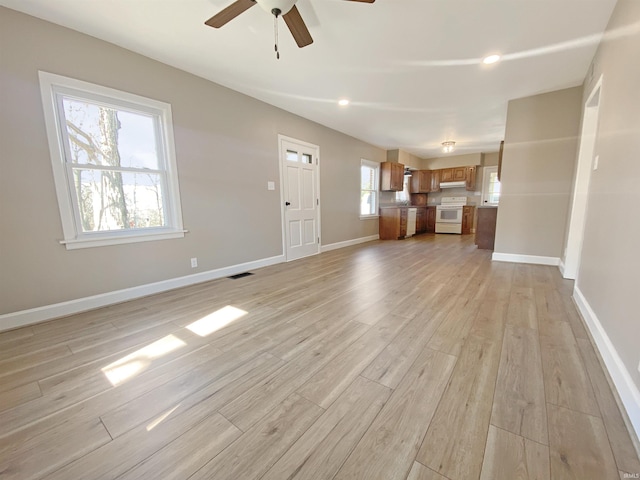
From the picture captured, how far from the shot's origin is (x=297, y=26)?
6.26 ft

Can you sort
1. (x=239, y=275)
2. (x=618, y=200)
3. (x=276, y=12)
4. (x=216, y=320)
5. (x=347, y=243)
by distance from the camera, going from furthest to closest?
(x=347, y=243)
(x=239, y=275)
(x=216, y=320)
(x=276, y=12)
(x=618, y=200)

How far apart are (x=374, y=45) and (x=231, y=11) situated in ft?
4.49

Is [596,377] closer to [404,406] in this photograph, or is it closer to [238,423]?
[404,406]

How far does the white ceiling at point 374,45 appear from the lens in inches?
79.2

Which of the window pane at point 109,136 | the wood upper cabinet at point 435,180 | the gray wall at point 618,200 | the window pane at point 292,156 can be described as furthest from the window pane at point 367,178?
the window pane at point 109,136

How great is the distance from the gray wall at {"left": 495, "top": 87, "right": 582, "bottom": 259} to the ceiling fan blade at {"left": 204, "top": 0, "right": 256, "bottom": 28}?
398 centimetres

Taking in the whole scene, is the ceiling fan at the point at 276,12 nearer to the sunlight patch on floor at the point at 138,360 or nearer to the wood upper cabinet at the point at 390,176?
the sunlight patch on floor at the point at 138,360

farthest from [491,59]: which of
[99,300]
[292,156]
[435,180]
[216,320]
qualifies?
[435,180]

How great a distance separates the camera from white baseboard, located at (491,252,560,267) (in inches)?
148

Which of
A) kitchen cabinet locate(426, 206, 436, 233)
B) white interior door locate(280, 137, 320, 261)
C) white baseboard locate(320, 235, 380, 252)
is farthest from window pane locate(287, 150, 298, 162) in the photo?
kitchen cabinet locate(426, 206, 436, 233)

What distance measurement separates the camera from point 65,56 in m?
2.21

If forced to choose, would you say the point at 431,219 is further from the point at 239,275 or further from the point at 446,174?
the point at 239,275

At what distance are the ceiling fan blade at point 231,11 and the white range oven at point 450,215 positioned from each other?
7661mm

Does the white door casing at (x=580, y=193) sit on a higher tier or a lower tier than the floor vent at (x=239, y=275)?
higher
